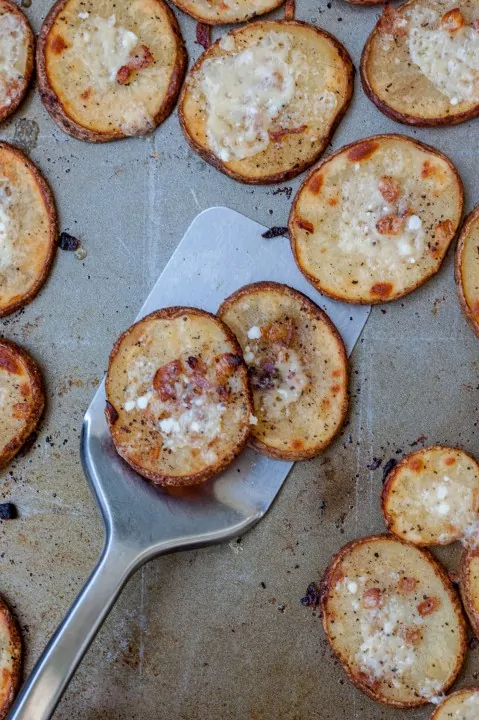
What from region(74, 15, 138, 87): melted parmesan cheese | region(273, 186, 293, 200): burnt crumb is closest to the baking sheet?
region(273, 186, 293, 200): burnt crumb

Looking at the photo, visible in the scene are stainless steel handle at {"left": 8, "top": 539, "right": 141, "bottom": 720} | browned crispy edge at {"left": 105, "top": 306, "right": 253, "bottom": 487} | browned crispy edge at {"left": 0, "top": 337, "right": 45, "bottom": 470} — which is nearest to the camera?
stainless steel handle at {"left": 8, "top": 539, "right": 141, "bottom": 720}

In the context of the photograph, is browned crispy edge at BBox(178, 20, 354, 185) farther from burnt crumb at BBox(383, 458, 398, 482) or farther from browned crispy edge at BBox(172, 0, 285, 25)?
burnt crumb at BBox(383, 458, 398, 482)

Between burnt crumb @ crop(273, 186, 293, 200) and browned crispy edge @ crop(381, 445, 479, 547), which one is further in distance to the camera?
burnt crumb @ crop(273, 186, 293, 200)

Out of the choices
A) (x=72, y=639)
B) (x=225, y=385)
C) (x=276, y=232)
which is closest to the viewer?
(x=72, y=639)

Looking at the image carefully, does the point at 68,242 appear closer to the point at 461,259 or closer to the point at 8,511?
the point at 8,511

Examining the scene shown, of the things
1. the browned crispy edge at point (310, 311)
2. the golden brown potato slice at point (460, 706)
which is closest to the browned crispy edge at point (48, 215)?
the browned crispy edge at point (310, 311)

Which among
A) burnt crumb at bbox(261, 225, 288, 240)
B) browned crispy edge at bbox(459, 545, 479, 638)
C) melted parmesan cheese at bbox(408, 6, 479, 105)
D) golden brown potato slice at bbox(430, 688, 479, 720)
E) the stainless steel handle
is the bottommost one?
golden brown potato slice at bbox(430, 688, 479, 720)

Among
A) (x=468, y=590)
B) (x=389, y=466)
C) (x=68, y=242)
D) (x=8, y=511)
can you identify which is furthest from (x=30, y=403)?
(x=468, y=590)
